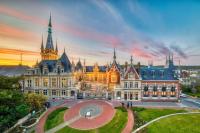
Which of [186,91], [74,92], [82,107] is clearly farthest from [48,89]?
[186,91]

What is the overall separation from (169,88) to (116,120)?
25.5m

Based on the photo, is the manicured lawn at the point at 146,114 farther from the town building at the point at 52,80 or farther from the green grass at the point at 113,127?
the town building at the point at 52,80

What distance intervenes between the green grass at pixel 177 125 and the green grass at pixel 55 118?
20.2m

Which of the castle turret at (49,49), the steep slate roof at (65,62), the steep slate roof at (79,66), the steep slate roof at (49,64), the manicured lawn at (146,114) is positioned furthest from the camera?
the castle turret at (49,49)

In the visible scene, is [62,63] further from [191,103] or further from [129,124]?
[191,103]

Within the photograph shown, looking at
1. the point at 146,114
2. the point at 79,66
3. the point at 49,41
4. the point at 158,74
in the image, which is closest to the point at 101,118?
the point at 146,114

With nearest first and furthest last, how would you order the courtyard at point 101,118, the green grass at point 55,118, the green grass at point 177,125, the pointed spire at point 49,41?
the green grass at point 177,125 < the courtyard at point 101,118 < the green grass at point 55,118 < the pointed spire at point 49,41

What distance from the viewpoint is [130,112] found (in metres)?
48.8

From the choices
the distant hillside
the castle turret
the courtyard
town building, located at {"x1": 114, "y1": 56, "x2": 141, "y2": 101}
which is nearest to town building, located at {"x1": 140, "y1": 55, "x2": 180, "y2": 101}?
town building, located at {"x1": 114, "y1": 56, "x2": 141, "y2": 101}

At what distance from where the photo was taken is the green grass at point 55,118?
4439 cm

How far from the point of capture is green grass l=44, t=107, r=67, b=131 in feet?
146

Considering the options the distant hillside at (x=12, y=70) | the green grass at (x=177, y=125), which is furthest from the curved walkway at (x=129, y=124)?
the distant hillside at (x=12, y=70)

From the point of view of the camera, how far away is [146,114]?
4709 cm

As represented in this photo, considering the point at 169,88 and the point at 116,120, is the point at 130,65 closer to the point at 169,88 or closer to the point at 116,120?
the point at 169,88
